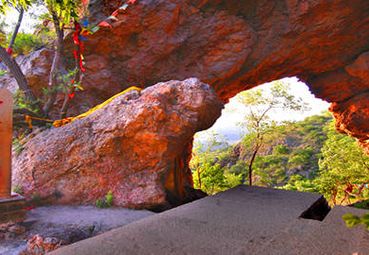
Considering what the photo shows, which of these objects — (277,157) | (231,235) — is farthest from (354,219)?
(277,157)

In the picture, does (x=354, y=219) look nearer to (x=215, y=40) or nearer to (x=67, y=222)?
(x=67, y=222)

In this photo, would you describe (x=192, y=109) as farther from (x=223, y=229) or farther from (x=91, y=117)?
(x=223, y=229)

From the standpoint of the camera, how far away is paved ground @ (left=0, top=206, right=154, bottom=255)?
13.4 feet

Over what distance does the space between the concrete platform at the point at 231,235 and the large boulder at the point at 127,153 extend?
7.82 feet

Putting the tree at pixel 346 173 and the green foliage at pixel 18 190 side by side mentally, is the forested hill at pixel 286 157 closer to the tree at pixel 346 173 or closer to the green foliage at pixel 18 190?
the tree at pixel 346 173

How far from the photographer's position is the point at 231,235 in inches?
114

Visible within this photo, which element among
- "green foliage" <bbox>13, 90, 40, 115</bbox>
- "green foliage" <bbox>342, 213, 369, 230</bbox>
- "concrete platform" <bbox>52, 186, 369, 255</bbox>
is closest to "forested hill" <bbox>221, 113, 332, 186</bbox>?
"green foliage" <bbox>13, 90, 40, 115</bbox>

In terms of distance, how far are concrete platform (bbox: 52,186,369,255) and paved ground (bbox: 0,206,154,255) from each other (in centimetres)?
152

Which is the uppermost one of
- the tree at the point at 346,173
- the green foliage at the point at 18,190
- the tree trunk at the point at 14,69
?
the tree trunk at the point at 14,69

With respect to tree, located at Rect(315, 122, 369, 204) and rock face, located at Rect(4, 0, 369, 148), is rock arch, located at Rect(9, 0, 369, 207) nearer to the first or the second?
rock face, located at Rect(4, 0, 369, 148)

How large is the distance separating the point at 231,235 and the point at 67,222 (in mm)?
3410

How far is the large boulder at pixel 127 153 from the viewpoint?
6.13 meters

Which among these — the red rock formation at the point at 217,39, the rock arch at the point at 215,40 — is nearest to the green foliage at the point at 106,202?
the rock arch at the point at 215,40

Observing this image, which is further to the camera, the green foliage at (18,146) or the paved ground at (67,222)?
the green foliage at (18,146)
